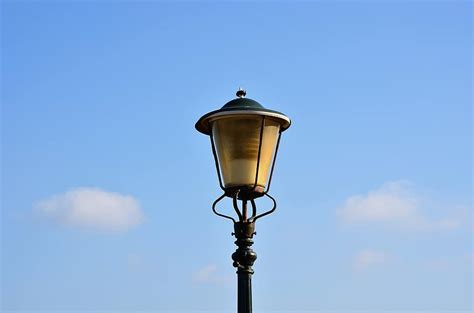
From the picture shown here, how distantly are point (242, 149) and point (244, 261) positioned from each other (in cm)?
108

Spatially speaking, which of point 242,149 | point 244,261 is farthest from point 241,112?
point 244,261

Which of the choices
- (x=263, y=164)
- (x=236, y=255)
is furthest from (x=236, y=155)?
(x=236, y=255)

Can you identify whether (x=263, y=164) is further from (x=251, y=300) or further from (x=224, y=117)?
(x=251, y=300)

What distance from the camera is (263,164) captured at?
10.0 m

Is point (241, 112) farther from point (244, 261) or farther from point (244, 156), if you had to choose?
point (244, 261)

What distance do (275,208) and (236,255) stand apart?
2.01ft

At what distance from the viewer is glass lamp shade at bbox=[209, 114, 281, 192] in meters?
9.93

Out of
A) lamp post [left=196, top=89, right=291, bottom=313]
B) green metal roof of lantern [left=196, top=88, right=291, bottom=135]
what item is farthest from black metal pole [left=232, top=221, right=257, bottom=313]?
green metal roof of lantern [left=196, top=88, right=291, bottom=135]

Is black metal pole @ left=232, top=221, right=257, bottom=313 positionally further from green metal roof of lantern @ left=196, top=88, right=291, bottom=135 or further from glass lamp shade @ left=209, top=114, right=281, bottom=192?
green metal roof of lantern @ left=196, top=88, right=291, bottom=135

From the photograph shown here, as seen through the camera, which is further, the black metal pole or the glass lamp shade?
the glass lamp shade

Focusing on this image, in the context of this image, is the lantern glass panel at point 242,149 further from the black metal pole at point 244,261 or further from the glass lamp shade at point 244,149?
the black metal pole at point 244,261

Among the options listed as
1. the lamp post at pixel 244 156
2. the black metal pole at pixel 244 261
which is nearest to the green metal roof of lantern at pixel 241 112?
the lamp post at pixel 244 156

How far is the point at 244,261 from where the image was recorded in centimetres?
977

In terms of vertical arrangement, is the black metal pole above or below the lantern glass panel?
below
